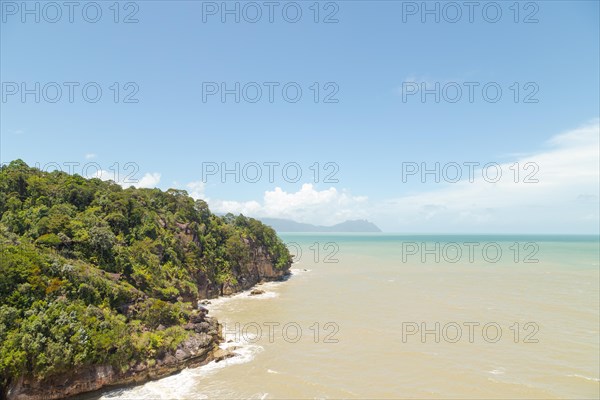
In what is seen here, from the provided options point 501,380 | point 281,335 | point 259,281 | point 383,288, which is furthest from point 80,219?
point 383,288

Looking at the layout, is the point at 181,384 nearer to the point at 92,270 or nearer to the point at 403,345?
the point at 92,270

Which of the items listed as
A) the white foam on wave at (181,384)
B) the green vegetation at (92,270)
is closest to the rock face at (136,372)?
the white foam on wave at (181,384)

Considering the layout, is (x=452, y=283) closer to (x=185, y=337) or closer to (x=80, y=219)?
(x=185, y=337)

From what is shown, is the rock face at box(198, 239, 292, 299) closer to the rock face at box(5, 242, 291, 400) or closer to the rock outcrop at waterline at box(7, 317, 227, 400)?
the rock face at box(5, 242, 291, 400)

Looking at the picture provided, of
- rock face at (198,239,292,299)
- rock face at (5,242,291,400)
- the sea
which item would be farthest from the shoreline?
rock face at (198,239,292,299)

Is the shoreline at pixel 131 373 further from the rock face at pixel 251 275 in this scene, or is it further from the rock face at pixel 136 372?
the rock face at pixel 251 275

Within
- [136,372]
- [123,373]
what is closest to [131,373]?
[136,372]
